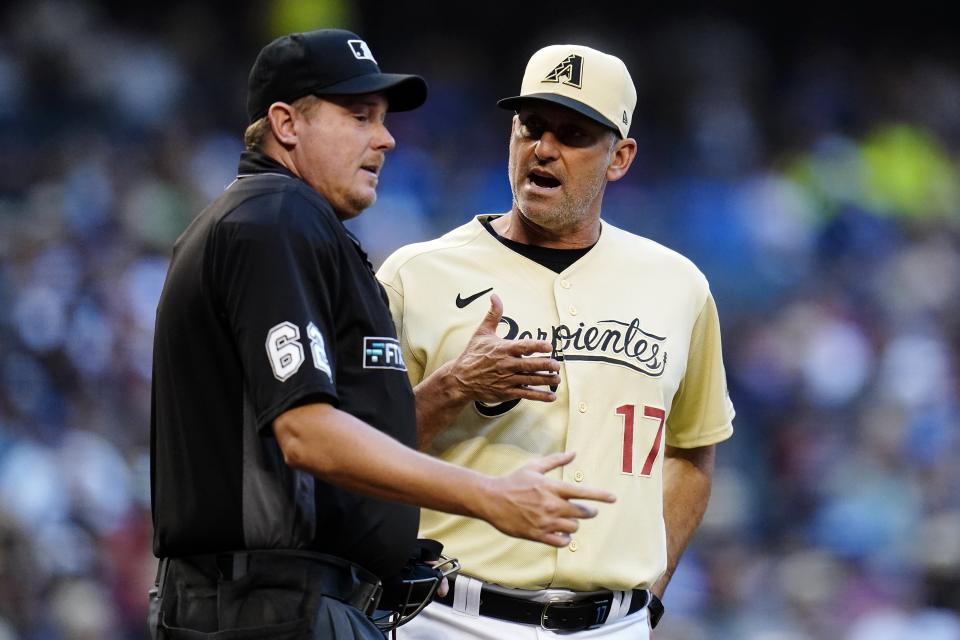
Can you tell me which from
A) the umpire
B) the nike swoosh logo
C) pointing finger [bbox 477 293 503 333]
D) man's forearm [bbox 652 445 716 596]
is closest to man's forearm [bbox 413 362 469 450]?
pointing finger [bbox 477 293 503 333]

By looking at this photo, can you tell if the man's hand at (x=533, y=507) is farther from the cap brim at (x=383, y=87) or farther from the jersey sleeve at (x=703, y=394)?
the jersey sleeve at (x=703, y=394)

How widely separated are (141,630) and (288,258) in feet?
18.2

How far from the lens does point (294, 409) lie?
8.62 feet

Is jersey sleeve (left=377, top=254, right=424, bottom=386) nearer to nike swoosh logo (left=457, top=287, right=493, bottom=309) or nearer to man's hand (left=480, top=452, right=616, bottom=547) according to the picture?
nike swoosh logo (left=457, top=287, right=493, bottom=309)

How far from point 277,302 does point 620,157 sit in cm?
174

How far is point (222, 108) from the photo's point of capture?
36.2 ft

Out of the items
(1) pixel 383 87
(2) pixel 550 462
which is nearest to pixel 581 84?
(1) pixel 383 87

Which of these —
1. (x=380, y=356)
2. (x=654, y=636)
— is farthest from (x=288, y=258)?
(x=654, y=636)

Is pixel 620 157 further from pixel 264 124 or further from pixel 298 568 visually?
pixel 298 568

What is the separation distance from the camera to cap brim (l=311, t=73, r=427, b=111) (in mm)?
2959

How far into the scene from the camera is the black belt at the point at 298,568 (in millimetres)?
2771

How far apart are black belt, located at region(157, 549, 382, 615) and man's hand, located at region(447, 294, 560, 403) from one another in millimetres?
635

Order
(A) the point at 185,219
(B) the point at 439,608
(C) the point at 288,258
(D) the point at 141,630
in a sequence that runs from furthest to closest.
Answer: (A) the point at 185,219 → (D) the point at 141,630 → (B) the point at 439,608 → (C) the point at 288,258

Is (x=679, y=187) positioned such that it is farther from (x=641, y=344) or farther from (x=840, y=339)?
(x=641, y=344)
